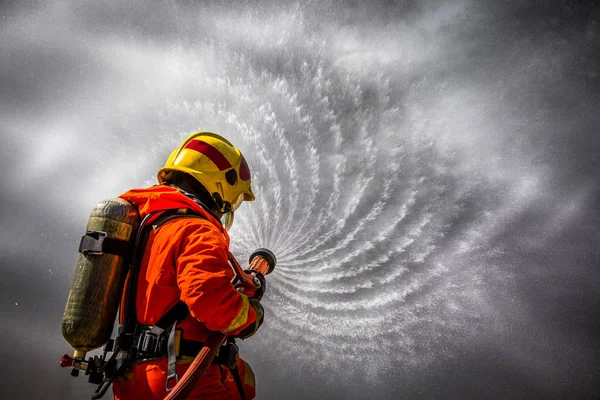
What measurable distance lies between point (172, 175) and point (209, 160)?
52cm

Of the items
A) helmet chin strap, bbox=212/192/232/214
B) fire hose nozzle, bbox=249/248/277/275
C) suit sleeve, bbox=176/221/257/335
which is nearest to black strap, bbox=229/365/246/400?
suit sleeve, bbox=176/221/257/335

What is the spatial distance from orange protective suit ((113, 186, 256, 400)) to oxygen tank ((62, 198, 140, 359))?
30 cm

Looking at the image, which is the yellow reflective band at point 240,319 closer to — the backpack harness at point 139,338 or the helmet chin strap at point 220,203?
the backpack harness at point 139,338

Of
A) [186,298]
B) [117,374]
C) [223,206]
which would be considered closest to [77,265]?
[117,374]

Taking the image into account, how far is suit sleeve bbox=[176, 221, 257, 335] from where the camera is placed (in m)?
2.95

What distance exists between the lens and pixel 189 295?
2.94m

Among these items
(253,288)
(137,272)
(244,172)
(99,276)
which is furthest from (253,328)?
(244,172)

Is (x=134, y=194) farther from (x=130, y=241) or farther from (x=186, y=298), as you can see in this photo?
(x=186, y=298)

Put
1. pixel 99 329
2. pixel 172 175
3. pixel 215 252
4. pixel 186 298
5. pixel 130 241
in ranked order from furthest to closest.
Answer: pixel 172 175
pixel 130 241
pixel 99 329
pixel 215 252
pixel 186 298

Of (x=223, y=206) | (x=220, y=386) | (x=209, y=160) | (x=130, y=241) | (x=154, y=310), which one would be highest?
(x=209, y=160)

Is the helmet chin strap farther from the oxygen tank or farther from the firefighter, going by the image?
the oxygen tank

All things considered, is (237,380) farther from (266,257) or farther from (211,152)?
(211,152)

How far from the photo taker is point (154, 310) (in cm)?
332

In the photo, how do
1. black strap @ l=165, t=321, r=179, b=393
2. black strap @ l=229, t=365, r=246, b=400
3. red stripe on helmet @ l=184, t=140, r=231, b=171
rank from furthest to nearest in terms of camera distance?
1. red stripe on helmet @ l=184, t=140, r=231, b=171
2. black strap @ l=229, t=365, r=246, b=400
3. black strap @ l=165, t=321, r=179, b=393
